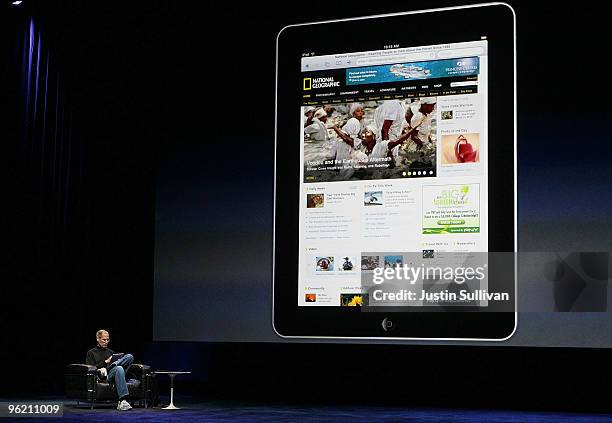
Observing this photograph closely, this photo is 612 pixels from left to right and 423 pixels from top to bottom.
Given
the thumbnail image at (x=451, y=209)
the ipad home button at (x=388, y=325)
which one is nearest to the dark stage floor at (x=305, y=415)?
the ipad home button at (x=388, y=325)

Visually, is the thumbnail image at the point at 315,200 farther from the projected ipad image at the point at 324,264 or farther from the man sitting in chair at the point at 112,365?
the man sitting in chair at the point at 112,365

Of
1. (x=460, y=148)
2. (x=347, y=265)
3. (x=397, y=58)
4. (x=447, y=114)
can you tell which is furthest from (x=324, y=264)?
(x=397, y=58)

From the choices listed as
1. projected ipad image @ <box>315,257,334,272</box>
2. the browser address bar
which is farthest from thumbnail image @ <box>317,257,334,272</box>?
the browser address bar

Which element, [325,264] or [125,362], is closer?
[325,264]

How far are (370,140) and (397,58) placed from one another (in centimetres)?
65

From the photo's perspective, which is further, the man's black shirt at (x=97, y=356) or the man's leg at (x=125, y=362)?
the man's black shirt at (x=97, y=356)

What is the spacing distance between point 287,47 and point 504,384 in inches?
129

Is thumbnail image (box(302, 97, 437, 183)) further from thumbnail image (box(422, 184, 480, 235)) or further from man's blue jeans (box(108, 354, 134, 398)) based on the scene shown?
man's blue jeans (box(108, 354, 134, 398))

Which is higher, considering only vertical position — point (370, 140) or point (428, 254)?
point (370, 140)

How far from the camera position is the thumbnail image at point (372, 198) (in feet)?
22.2

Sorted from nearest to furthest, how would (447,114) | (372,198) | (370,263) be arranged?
(447,114), (370,263), (372,198)

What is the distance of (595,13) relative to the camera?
6.82 metres

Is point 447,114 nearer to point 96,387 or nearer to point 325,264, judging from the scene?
point 325,264

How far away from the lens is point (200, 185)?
788cm
